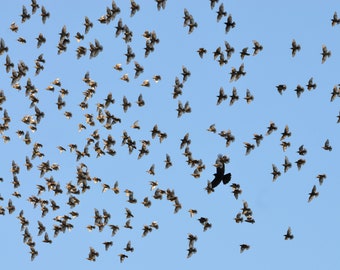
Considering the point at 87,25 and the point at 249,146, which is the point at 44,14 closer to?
the point at 87,25

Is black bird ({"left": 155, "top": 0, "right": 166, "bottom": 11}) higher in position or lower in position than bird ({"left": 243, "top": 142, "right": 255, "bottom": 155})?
higher

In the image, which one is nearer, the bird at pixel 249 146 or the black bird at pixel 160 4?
the black bird at pixel 160 4

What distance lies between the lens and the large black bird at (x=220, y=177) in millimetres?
109062

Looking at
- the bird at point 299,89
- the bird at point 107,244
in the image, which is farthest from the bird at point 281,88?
the bird at point 107,244

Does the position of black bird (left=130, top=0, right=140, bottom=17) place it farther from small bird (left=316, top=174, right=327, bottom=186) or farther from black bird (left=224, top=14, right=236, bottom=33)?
small bird (left=316, top=174, right=327, bottom=186)

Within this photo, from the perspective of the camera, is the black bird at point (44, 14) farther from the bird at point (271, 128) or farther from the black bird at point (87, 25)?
the bird at point (271, 128)

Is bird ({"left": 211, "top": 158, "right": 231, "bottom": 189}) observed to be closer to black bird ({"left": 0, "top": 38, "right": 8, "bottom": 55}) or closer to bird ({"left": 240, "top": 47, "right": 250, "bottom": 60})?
bird ({"left": 240, "top": 47, "right": 250, "bottom": 60})

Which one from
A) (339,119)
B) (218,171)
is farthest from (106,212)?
(339,119)

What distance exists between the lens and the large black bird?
109 m

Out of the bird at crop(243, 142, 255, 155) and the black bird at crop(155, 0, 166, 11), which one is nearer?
the black bird at crop(155, 0, 166, 11)

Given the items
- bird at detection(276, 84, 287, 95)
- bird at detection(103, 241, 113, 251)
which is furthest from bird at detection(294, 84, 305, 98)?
bird at detection(103, 241, 113, 251)

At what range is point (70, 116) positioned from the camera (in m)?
114

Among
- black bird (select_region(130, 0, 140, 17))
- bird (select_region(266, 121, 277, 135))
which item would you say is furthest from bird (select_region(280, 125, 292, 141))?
black bird (select_region(130, 0, 140, 17))

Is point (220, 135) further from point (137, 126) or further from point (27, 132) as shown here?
point (27, 132)
